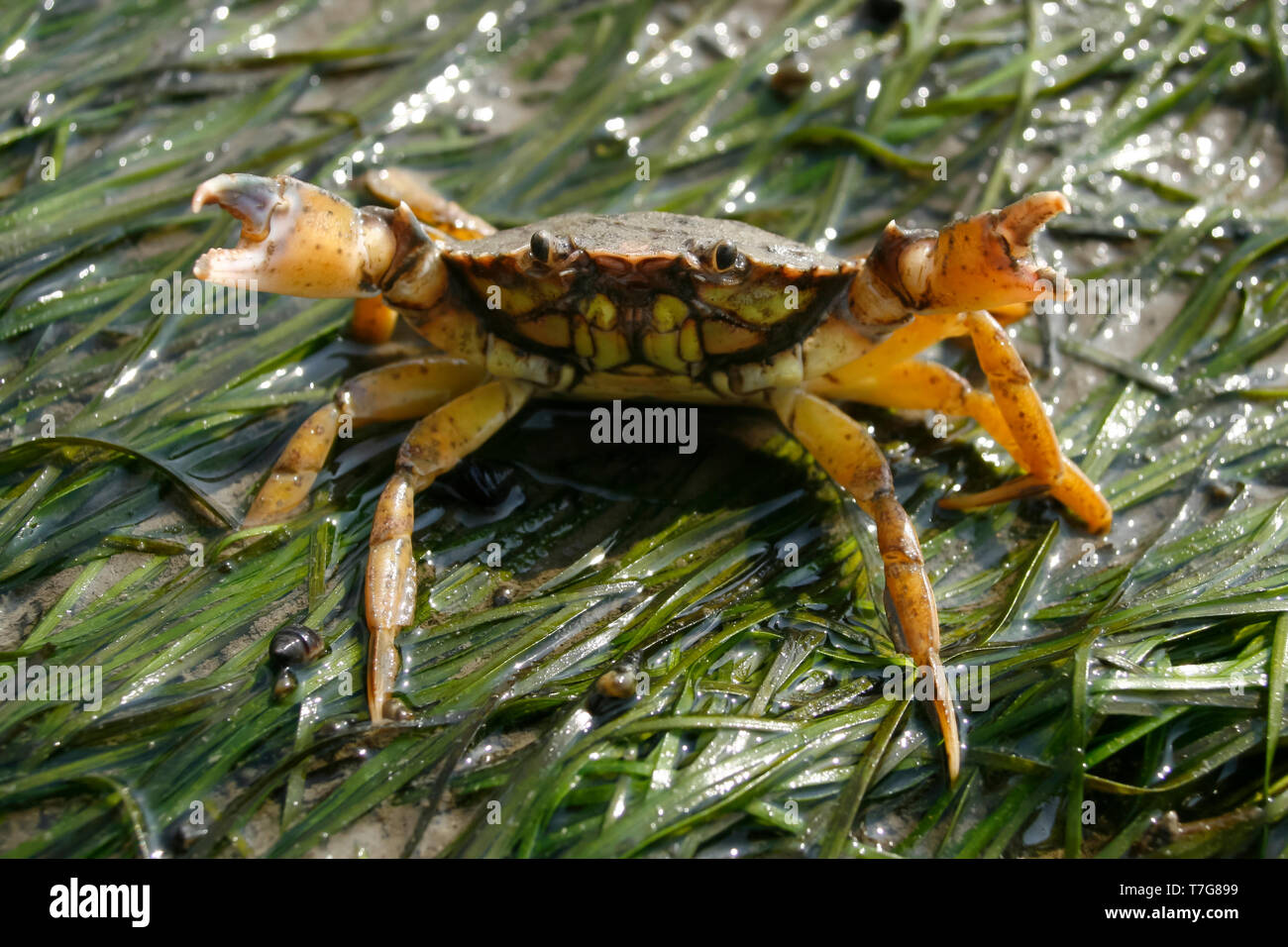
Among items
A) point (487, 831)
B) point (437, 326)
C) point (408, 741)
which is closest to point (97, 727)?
point (408, 741)

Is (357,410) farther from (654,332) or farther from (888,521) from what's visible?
(888,521)

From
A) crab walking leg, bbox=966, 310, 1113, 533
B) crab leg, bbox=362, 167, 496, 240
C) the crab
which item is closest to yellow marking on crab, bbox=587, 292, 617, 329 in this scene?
the crab

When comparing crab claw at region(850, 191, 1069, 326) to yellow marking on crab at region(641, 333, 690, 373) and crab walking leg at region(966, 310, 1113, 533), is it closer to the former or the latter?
crab walking leg at region(966, 310, 1113, 533)

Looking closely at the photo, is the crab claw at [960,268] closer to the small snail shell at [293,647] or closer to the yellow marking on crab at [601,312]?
the yellow marking on crab at [601,312]

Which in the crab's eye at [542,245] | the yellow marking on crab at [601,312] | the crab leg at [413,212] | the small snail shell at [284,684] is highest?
the crab leg at [413,212]

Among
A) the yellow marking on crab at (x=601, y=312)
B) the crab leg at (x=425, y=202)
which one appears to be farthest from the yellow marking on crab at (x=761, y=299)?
the crab leg at (x=425, y=202)

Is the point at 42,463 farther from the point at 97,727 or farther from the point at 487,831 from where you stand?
the point at 487,831

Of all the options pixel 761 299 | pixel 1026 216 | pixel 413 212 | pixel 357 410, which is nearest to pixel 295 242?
pixel 357 410
